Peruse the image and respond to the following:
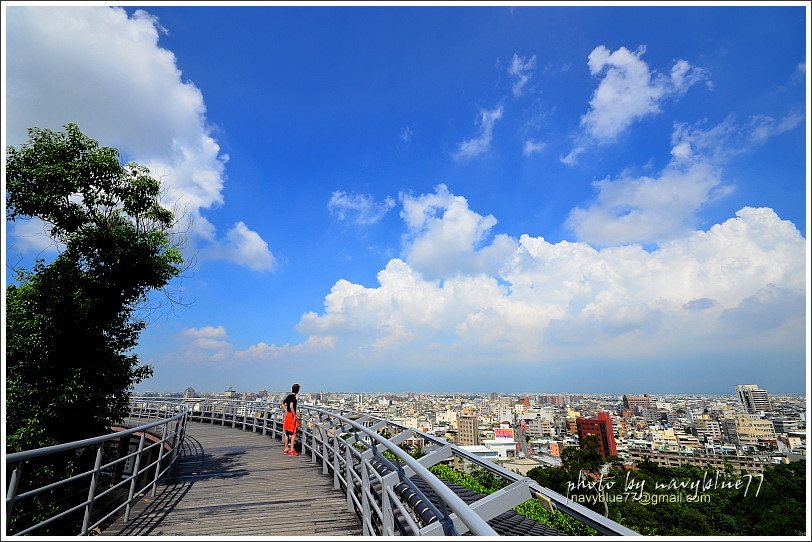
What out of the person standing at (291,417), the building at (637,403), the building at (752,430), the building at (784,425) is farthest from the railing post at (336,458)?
the building at (637,403)

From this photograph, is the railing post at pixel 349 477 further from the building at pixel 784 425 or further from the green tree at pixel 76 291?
the building at pixel 784 425

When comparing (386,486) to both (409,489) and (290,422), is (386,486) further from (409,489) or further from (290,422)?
(290,422)

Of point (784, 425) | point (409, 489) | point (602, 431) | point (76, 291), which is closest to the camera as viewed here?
point (409, 489)

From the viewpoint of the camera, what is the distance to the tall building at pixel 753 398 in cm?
2461

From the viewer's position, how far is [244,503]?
17.9ft

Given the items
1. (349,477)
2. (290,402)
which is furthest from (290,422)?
(349,477)

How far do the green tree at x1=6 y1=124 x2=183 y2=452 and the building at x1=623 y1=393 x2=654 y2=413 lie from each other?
173ft

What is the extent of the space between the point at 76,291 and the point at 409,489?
28.6 ft

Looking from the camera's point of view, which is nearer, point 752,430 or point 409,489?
point 409,489

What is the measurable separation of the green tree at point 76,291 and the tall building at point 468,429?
31.9 m

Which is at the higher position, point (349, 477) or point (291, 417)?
Answer: point (291, 417)

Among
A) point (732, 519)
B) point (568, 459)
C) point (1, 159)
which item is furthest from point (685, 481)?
point (1, 159)

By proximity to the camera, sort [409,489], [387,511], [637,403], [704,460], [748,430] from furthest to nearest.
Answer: [637,403] < [748,430] < [704,460] < [409,489] < [387,511]

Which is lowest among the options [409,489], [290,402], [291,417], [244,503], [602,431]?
[602,431]
